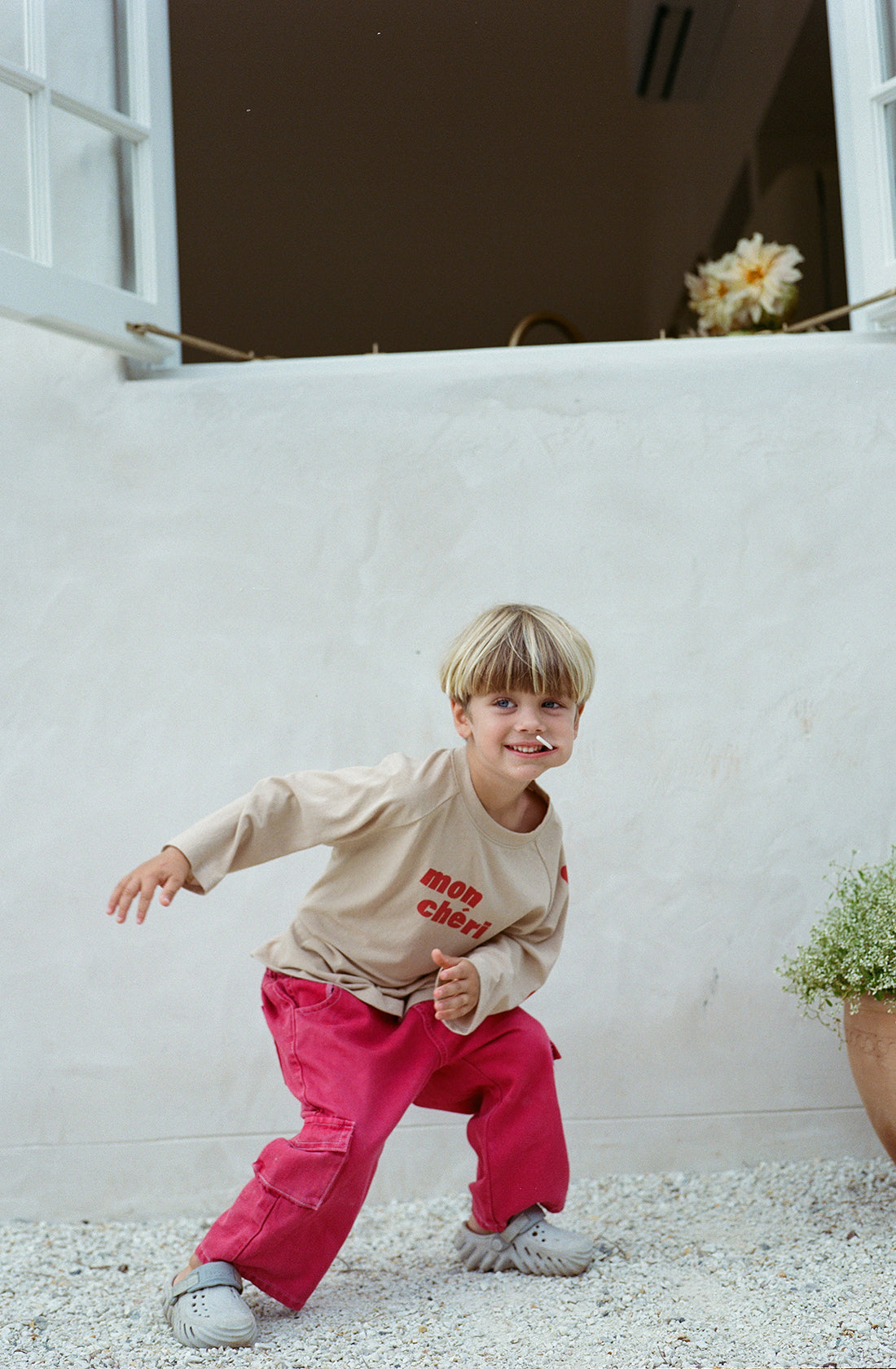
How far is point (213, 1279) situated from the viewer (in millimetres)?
1682

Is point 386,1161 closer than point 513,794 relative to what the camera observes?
No

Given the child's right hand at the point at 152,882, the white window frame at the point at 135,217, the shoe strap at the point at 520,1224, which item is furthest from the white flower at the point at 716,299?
the shoe strap at the point at 520,1224

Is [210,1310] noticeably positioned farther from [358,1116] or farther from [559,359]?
[559,359]

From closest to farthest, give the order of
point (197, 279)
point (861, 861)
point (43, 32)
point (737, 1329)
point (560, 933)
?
point (737, 1329) → point (560, 933) → point (43, 32) → point (861, 861) → point (197, 279)

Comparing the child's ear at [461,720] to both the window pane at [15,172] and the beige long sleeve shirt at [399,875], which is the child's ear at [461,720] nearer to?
the beige long sleeve shirt at [399,875]

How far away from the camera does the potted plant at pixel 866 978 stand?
1.96 metres

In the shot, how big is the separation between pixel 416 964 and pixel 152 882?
44cm

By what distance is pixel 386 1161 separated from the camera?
2.32 metres

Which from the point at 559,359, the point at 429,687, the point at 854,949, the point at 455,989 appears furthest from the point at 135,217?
the point at 854,949

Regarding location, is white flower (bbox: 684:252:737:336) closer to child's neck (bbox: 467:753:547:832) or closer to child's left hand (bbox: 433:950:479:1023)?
child's neck (bbox: 467:753:547:832)

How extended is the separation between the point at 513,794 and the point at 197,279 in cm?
358

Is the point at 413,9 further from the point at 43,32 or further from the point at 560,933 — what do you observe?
the point at 560,933

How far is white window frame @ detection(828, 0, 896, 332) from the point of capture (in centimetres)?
241

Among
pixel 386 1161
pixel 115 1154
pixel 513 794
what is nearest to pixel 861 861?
pixel 513 794
